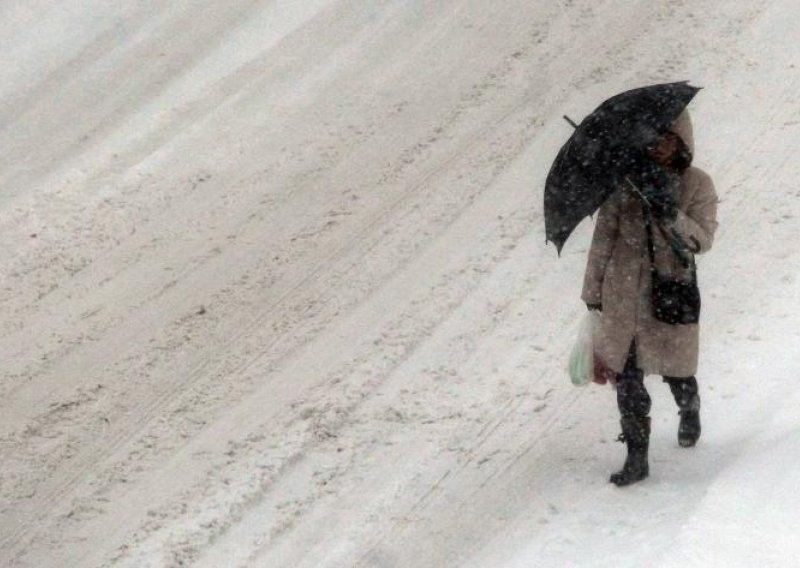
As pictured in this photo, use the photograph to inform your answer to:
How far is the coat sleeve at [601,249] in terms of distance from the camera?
5555mm

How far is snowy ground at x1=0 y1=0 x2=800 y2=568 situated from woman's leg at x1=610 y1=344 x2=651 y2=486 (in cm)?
12

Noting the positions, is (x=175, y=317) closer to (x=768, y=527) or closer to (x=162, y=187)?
(x=162, y=187)

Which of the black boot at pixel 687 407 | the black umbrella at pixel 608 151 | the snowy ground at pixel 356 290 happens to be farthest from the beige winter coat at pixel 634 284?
the snowy ground at pixel 356 290

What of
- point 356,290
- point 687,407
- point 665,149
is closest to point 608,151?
point 665,149

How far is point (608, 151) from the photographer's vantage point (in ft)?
17.2

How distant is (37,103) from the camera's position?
10062mm

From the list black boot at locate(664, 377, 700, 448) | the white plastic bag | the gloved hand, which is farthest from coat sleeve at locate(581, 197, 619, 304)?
black boot at locate(664, 377, 700, 448)

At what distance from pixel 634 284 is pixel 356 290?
251cm

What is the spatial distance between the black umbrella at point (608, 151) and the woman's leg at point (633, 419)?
0.71 m

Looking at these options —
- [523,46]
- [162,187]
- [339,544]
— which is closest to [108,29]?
[162,187]

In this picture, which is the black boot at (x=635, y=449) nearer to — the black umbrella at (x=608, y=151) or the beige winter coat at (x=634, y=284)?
the beige winter coat at (x=634, y=284)

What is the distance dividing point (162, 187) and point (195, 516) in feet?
10.6

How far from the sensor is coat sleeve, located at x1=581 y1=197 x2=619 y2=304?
5555 millimetres

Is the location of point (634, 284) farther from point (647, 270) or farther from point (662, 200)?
point (662, 200)
